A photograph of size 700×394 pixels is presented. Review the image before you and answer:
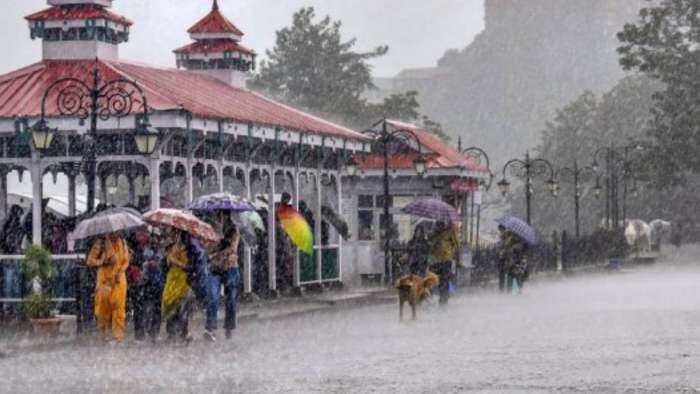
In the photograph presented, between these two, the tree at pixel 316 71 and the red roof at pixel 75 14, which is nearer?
the red roof at pixel 75 14

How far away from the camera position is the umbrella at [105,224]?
20578 millimetres

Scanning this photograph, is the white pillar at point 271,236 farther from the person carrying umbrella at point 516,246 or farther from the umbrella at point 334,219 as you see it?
the person carrying umbrella at point 516,246

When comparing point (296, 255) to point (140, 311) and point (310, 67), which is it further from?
point (310, 67)

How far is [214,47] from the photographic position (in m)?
37.1

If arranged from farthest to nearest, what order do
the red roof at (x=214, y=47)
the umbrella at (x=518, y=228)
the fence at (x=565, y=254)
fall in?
the fence at (x=565, y=254) → the red roof at (x=214, y=47) → the umbrella at (x=518, y=228)

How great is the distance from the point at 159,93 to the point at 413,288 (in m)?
5.46

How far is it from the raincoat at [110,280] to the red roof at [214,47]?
16106 mm

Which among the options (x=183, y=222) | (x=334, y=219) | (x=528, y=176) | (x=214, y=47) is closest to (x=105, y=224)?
(x=183, y=222)

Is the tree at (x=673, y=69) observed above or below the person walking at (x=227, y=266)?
above

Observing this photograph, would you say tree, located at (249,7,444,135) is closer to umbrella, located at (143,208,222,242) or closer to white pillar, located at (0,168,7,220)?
white pillar, located at (0,168,7,220)

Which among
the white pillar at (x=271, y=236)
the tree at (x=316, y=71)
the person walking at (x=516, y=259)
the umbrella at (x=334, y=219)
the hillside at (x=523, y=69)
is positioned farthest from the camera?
the hillside at (x=523, y=69)

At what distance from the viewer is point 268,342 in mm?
21375

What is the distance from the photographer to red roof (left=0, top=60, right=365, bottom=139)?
27.2 metres

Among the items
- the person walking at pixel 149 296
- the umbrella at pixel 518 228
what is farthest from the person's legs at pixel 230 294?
the umbrella at pixel 518 228
